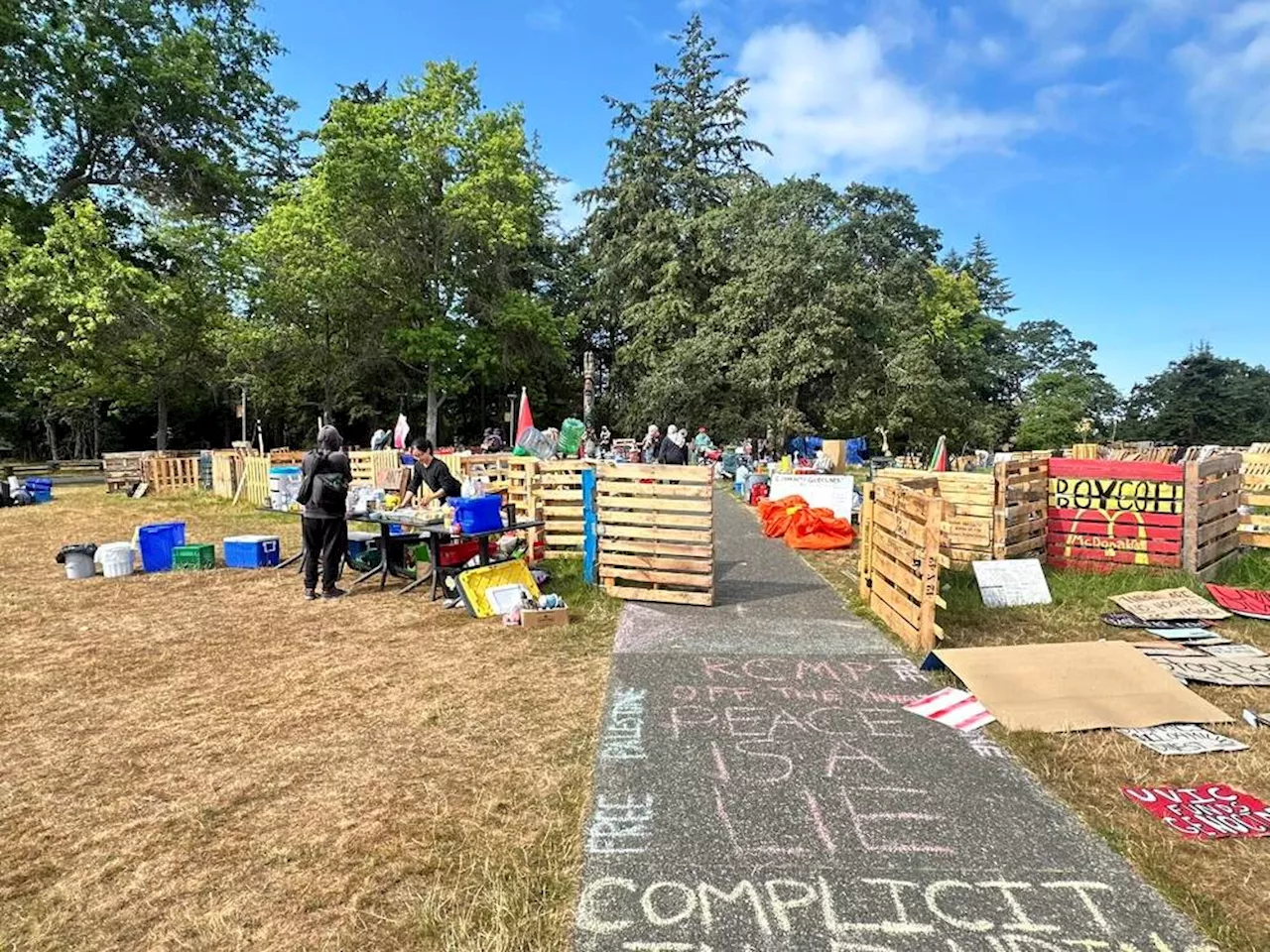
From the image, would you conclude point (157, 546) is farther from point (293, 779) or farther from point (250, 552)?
point (293, 779)

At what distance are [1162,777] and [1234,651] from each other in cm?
318

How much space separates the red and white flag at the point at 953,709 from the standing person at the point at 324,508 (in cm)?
618

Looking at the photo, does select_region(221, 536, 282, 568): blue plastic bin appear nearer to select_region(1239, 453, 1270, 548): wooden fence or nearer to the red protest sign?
the red protest sign

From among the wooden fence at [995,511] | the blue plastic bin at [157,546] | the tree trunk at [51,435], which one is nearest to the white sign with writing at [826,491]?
the wooden fence at [995,511]

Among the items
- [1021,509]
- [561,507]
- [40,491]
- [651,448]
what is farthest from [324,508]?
[40,491]

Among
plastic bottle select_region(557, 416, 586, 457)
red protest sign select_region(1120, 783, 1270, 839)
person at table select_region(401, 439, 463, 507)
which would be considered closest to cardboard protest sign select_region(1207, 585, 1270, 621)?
red protest sign select_region(1120, 783, 1270, 839)

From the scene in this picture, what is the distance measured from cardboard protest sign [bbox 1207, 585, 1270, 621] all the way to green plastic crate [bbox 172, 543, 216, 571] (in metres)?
12.3

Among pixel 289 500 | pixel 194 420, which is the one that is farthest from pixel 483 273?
pixel 194 420

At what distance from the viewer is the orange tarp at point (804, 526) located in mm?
11664

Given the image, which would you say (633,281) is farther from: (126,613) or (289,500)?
(126,613)

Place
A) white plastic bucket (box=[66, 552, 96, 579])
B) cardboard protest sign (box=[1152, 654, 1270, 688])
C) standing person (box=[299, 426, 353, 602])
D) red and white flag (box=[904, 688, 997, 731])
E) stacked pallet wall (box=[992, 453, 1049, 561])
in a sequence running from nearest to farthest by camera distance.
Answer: red and white flag (box=[904, 688, 997, 731]), cardboard protest sign (box=[1152, 654, 1270, 688]), standing person (box=[299, 426, 353, 602]), stacked pallet wall (box=[992, 453, 1049, 561]), white plastic bucket (box=[66, 552, 96, 579])

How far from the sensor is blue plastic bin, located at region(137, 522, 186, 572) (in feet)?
32.7

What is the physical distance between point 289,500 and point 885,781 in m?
13.5

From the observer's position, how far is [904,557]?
6699 mm
